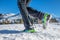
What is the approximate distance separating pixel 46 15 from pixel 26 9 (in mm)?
1042

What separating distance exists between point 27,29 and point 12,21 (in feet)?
27.2

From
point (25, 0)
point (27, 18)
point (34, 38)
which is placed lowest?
point (34, 38)

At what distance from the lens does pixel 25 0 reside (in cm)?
675

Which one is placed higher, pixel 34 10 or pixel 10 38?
pixel 34 10

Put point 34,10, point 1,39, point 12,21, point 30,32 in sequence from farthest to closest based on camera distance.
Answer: point 12,21 → point 34,10 → point 30,32 → point 1,39

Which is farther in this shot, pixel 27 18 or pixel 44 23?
pixel 44 23

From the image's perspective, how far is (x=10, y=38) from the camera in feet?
17.6

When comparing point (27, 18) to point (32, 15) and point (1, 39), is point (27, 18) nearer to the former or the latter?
point (32, 15)

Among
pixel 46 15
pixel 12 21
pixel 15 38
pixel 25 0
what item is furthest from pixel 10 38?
pixel 12 21

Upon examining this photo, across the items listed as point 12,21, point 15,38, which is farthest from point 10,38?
point 12,21

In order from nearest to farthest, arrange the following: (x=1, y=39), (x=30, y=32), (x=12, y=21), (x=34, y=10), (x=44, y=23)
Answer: (x=1, y=39), (x=30, y=32), (x=34, y=10), (x=44, y=23), (x=12, y=21)

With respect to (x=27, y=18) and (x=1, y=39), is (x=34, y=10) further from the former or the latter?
(x=1, y=39)

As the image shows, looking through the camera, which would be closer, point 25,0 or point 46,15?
point 25,0

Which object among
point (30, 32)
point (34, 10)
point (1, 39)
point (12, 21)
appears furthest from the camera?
point (12, 21)
